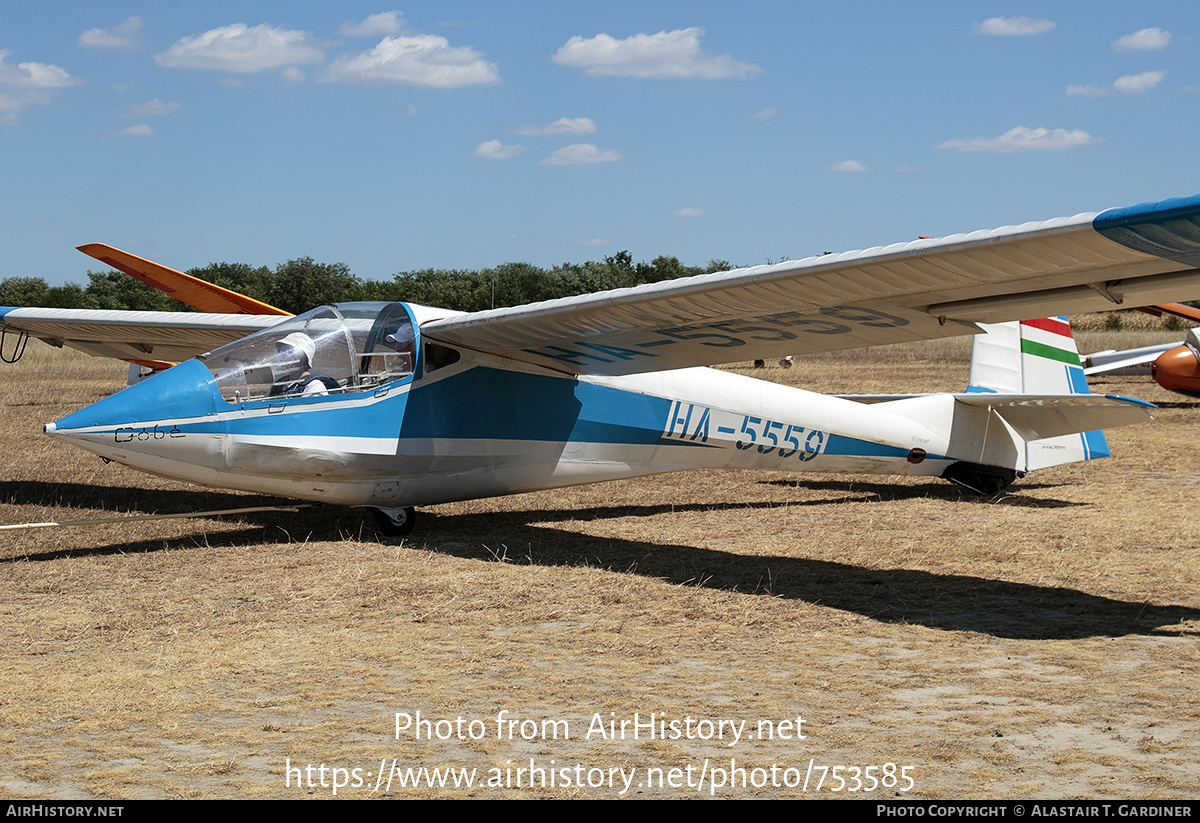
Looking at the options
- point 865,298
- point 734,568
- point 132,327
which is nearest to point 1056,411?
point 865,298

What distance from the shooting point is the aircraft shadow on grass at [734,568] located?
20.0 ft

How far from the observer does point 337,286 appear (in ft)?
257

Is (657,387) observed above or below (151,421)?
above

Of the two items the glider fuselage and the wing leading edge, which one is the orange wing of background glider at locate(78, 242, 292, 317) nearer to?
the glider fuselage

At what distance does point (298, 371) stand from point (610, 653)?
406cm

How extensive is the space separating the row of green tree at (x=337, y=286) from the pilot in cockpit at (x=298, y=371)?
2235 inches

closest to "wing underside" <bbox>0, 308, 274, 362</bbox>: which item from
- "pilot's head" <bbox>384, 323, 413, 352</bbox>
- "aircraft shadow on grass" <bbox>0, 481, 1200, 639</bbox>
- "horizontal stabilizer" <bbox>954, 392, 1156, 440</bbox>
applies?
"aircraft shadow on grass" <bbox>0, 481, 1200, 639</bbox>

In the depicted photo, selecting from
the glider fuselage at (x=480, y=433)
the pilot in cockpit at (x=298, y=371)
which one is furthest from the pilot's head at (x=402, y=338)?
the pilot in cockpit at (x=298, y=371)

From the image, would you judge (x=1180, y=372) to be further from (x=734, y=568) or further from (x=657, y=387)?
(x=734, y=568)

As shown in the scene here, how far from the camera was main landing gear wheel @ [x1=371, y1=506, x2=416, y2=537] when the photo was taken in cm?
891

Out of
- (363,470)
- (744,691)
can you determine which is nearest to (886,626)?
(744,691)

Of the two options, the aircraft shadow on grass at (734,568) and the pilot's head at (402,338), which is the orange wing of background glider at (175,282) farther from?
the pilot's head at (402,338)

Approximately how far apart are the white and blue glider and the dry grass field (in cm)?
71
